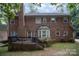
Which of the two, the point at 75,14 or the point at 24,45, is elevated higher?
the point at 75,14

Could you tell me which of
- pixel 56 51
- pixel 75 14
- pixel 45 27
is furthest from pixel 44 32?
pixel 75 14

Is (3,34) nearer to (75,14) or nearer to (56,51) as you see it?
(56,51)

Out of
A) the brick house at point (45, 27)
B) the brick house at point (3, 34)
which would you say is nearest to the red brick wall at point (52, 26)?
the brick house at point (45, 27)

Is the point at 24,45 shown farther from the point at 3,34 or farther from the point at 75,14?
the point at 75,14

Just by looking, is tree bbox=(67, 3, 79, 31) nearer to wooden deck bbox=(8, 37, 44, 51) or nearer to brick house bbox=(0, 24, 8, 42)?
wooden deck bbox=(8, 37, 44, 51)

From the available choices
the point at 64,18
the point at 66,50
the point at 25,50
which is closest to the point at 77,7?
the point at 64,18

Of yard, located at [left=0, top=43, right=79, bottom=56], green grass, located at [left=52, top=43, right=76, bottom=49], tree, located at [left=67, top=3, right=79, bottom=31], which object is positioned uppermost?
tree, located at [left=67, top=3, right=79, bottom=31]

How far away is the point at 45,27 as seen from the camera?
182 inches

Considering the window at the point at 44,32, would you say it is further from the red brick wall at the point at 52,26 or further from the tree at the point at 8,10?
the tree at the point at 8,10

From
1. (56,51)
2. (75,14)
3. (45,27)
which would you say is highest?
(75,14)

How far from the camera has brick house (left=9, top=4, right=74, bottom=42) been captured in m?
4.59

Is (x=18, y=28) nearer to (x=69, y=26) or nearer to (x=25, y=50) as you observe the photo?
(x=25, y=50)

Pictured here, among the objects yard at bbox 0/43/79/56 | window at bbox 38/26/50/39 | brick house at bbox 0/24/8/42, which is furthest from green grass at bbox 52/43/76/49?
brick house at bbox 0/24/8/42

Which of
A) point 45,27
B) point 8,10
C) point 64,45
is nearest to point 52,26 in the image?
point 45,27
